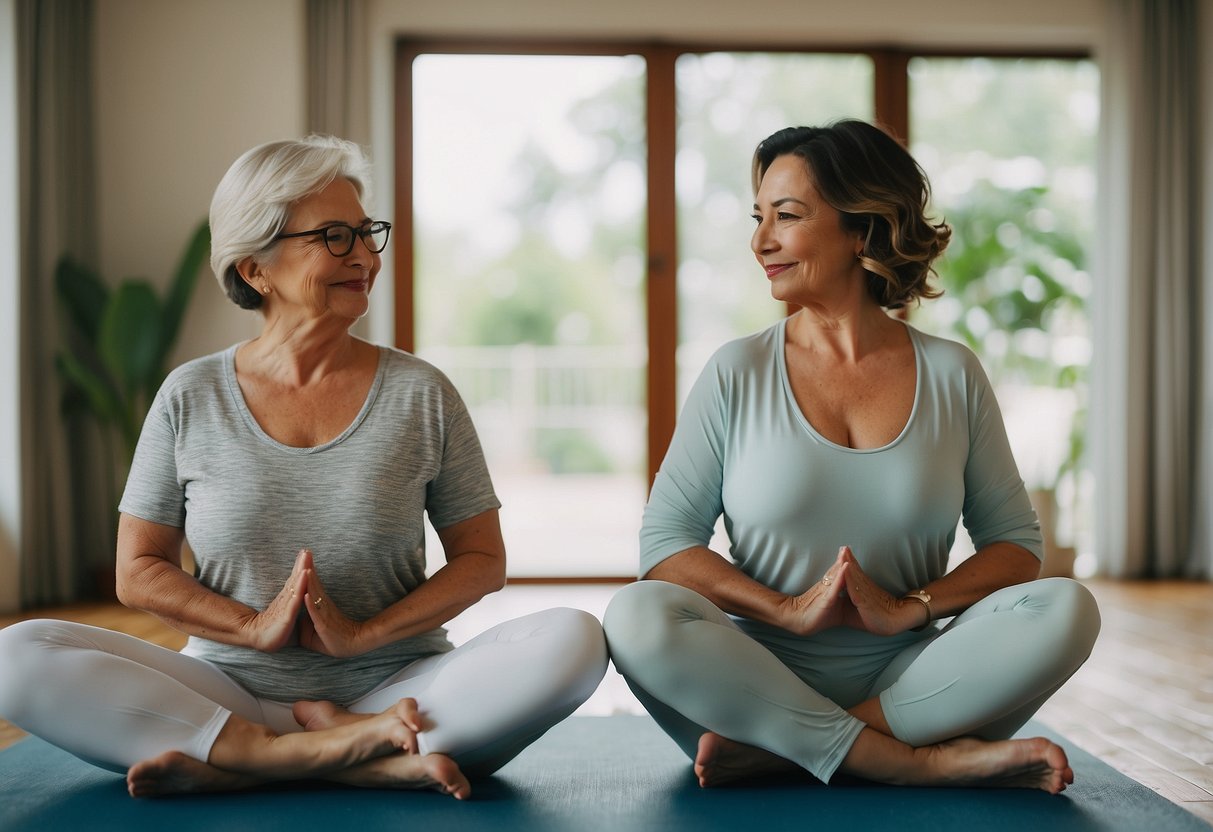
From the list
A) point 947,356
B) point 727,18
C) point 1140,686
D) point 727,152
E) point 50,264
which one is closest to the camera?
point 947,356

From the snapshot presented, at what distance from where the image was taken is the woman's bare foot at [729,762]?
5.92ft

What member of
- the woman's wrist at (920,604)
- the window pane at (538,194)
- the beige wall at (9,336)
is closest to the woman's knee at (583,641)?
the woman's wrist at (920,604)

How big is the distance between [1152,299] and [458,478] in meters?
4.14

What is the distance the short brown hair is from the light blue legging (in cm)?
60

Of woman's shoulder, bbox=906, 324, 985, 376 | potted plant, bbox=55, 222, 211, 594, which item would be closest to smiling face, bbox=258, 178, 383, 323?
woman's shoulder, bbox=906, 324, 985, 376

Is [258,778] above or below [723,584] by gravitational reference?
below

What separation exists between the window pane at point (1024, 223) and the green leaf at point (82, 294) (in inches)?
138

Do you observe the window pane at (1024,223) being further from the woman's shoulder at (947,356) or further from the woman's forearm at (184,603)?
the woman's forearm at (184,603)

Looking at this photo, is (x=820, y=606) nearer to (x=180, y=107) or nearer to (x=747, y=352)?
(x=747, y=352)

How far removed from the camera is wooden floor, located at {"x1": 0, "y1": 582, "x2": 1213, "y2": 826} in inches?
85.7

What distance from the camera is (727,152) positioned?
204 inches

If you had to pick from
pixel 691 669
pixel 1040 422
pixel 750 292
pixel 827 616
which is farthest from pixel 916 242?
pixel 1040 422

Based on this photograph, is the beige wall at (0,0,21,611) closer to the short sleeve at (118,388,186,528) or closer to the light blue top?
the short sleeve at (118,388,186,528)

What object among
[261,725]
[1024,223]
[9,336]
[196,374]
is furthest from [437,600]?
[1024,223]
